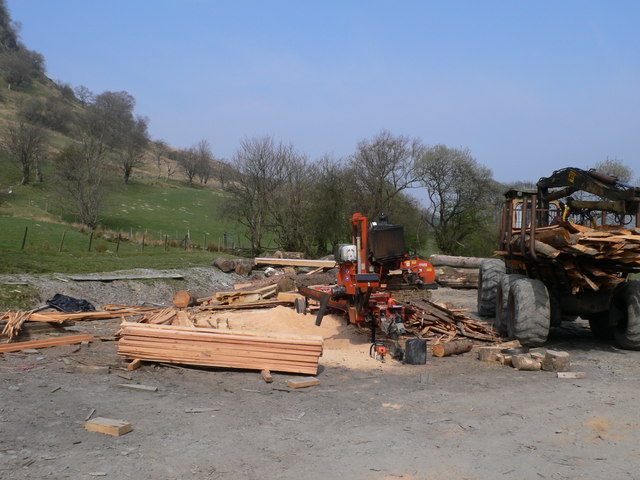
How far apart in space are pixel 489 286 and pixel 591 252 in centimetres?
573

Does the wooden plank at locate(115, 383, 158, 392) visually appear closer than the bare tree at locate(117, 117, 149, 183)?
Yes

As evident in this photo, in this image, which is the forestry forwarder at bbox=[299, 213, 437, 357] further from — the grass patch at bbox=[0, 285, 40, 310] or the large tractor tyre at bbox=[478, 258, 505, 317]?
the grass patch at bbox=[0, 285, 40, 310]

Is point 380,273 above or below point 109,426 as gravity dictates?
above

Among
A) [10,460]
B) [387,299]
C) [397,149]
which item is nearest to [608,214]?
[387,299]

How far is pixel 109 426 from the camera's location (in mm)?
5520

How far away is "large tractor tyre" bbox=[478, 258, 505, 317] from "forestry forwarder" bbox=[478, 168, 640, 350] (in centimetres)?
194

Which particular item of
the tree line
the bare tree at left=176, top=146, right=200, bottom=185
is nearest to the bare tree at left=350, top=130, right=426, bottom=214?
the tree line

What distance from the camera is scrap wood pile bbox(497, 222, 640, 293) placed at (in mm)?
8922

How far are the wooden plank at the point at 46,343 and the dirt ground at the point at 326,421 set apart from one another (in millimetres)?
243

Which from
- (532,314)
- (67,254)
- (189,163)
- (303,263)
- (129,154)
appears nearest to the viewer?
(532,314)

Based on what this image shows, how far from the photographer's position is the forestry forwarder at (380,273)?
31.9ft

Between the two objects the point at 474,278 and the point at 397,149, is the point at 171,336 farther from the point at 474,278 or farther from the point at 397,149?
the point at 397,149

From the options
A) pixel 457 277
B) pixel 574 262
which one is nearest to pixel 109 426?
pixel 574 262

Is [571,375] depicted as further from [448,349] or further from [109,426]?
[109,426]
